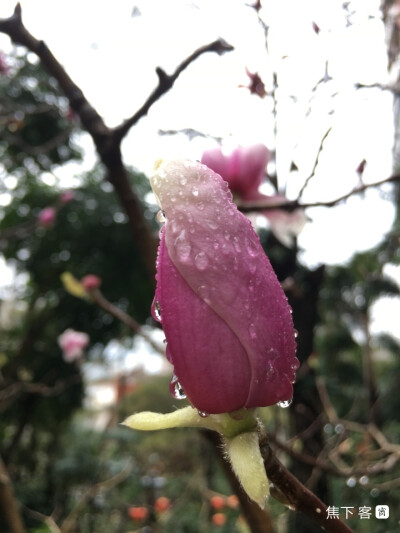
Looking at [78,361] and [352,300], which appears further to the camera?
[78,361]

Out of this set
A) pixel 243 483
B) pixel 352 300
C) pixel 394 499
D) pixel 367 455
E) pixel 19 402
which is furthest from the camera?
pixel 19 402

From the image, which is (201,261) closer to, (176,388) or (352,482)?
(176,388)

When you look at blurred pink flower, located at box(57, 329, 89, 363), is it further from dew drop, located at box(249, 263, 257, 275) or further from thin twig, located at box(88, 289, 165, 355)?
dew drop, located at box(249, 263, 257, 275)

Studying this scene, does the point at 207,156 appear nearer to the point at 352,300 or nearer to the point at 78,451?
the point at 352,300

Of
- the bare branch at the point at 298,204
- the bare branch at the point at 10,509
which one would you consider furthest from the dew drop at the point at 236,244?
the bare branch at the point at 10,509

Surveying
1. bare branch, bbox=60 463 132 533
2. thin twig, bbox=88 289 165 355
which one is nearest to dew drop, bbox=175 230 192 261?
thin twig, bbox=88 289 165 355

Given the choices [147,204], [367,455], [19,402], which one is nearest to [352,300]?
[147,204]
